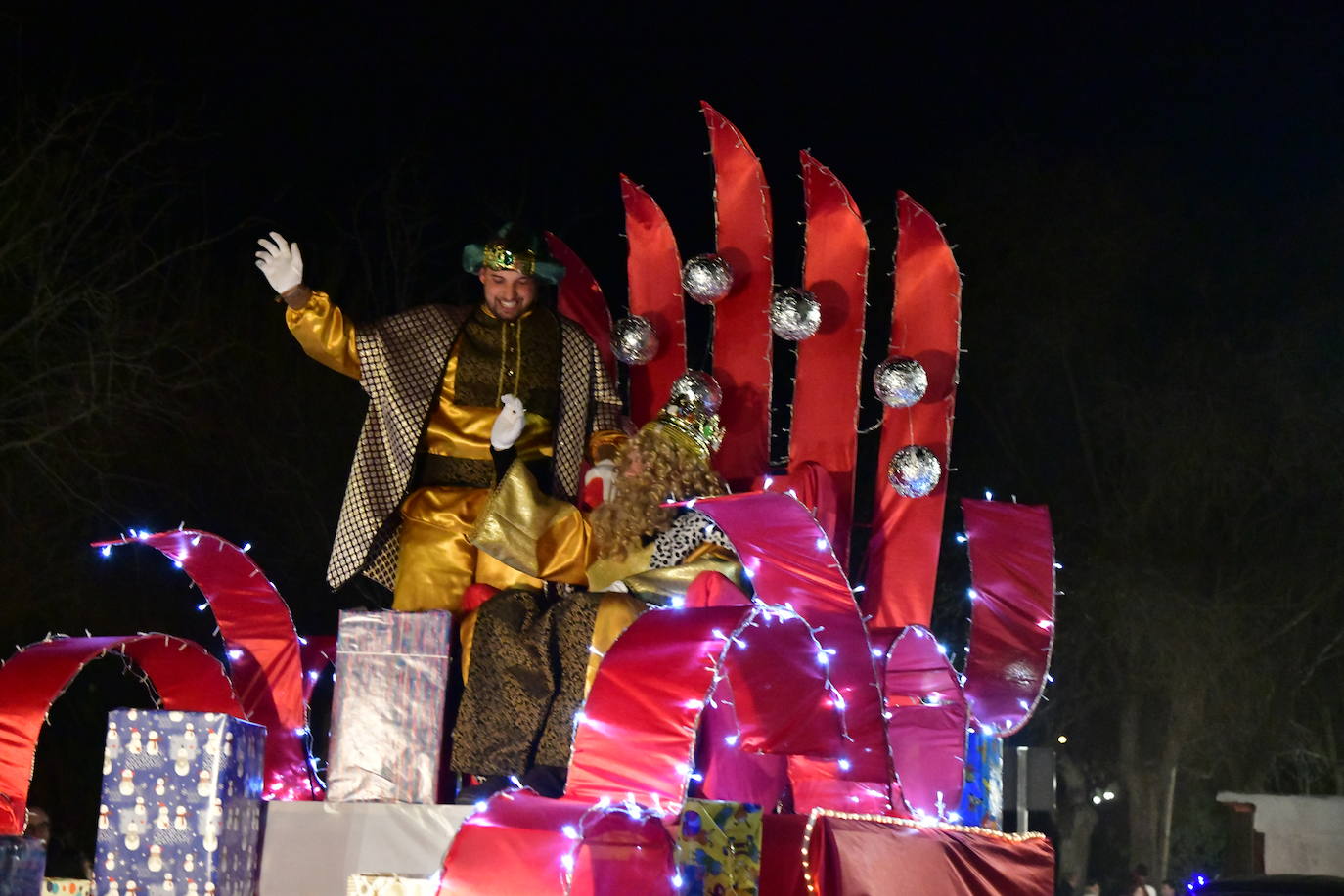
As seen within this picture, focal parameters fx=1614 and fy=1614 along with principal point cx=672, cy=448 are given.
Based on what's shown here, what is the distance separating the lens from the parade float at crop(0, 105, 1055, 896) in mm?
4059

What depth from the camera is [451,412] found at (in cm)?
579

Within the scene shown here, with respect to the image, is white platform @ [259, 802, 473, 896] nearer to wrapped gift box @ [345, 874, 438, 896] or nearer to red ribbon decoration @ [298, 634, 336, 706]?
wrapped gift box @ [345, 874, 438, 896]

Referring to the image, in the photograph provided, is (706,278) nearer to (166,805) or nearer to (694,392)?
(694,392)

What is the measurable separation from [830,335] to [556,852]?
124 inches

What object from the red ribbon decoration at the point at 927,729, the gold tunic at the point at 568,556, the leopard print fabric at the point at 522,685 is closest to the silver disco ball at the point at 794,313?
the gold tunic at the point at 568,556

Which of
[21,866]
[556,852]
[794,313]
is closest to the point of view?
[556,852]

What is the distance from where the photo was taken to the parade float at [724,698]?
406 cm

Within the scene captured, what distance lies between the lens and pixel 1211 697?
14062 mm

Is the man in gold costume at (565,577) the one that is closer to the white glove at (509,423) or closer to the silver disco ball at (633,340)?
the white glove at (509,423)

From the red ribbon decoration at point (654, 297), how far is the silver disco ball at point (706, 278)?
204 millimetres

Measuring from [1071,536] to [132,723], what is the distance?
37.4 feet

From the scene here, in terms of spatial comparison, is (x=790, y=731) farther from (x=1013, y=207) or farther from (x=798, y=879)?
(x=1013, y=207)

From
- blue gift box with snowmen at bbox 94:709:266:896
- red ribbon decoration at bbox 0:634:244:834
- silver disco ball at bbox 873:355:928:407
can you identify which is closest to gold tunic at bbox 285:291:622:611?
red ribbon decoration at bbox 0:634:244:834

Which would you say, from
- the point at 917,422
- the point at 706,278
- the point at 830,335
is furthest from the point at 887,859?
the point at 706,278
